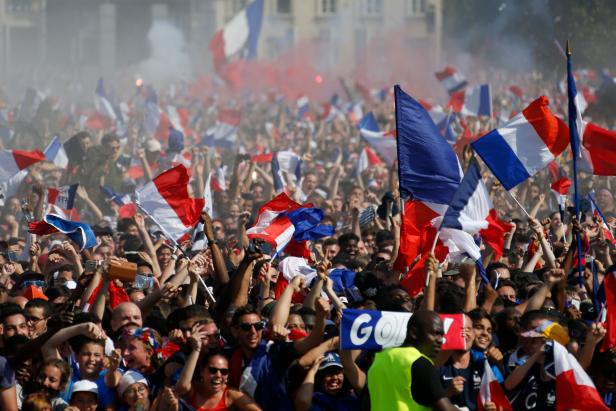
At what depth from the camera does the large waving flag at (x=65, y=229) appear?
459 inches

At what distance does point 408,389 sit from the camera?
6.83 m

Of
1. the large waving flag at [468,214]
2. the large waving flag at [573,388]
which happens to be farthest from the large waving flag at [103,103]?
the large waving flag at [573,388]

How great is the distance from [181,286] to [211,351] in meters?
2.65

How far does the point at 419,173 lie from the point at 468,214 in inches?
31.7

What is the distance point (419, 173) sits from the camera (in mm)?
10414

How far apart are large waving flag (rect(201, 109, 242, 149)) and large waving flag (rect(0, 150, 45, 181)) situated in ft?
27.6

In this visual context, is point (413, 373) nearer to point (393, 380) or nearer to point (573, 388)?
point (393, 380)

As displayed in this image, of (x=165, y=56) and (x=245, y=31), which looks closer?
(x=245, y=31)

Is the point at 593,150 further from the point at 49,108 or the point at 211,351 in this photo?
the point at 49,108

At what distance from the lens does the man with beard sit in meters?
6.77

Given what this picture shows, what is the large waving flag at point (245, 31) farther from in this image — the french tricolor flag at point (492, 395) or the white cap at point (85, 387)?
the french tricolor flag at point (492, 395)

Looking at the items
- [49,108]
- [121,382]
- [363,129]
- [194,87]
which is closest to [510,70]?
[194,87]

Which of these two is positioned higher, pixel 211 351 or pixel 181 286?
pixel 211 351

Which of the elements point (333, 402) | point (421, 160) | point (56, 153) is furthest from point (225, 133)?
point (333, 402)
